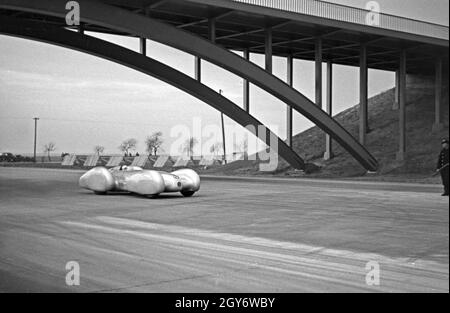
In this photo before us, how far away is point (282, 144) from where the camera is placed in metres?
35.1

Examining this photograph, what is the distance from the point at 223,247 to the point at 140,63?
2550 centimetres

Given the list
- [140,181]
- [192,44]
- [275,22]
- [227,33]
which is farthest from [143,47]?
[140,181]

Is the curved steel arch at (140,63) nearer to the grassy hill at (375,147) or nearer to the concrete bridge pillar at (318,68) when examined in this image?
the grassy hill at (375,147)

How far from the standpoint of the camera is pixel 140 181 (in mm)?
16250

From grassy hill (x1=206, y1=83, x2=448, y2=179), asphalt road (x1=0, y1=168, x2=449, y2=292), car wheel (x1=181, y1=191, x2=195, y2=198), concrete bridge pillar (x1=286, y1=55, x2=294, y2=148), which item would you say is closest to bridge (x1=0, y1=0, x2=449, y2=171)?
grassy hill (x1=206, y1=83, x2=448, y2=179)

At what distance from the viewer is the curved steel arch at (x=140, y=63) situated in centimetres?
2723

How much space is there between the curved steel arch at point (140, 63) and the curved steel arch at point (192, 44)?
10.4 ft

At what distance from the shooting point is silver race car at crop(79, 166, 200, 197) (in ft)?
52.2

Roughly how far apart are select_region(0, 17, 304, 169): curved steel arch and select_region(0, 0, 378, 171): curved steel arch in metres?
3.17

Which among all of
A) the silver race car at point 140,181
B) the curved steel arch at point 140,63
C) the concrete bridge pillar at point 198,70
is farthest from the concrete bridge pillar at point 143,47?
the silver race car at point 140,181

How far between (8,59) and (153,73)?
27225mm

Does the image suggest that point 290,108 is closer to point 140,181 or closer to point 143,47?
point 143,47
